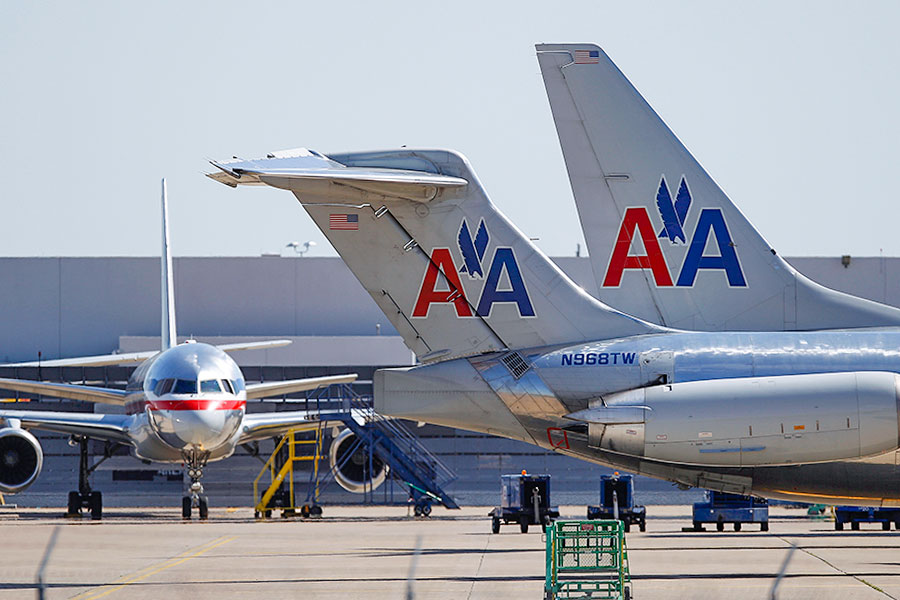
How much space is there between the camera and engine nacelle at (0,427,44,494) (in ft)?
124

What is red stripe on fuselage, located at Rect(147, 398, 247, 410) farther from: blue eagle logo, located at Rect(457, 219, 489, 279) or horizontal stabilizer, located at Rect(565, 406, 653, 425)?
horizontal stabilizer, located at Rect(565, 406, 653, 425)

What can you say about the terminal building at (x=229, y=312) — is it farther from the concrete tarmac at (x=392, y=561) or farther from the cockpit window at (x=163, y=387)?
the concrete tarmac at (x=392, y=561)

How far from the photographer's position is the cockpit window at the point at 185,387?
34812mm

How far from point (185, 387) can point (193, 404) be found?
0.51 m

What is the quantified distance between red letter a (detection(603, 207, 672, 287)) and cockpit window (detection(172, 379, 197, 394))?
18.8 m

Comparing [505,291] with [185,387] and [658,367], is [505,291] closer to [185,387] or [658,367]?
[658,367]

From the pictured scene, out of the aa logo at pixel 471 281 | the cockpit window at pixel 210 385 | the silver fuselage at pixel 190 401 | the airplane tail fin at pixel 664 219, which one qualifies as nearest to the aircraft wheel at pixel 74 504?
the silver fuselage at pixel 190 401

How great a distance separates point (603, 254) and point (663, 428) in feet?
10.2

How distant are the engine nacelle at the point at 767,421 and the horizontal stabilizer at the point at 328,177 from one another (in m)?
3.84

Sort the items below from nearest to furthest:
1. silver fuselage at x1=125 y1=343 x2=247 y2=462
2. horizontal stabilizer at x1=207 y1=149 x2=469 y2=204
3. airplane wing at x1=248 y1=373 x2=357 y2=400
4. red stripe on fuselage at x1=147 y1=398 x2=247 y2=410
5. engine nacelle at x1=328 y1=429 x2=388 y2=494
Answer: horizontal stabilizer at x1=207 y1=149 x2=469 y2=204 < red stripe on fuselage at x1=147 y1=398 x2=247 y2=410 < silver fuselage at x1=125 y1=343 x2=247 y2=462 < airplane wing at x1=248 y1=373 x2=357 y2=400 < engine nacelle at x1=328 y1=429 x2=388 y2=494

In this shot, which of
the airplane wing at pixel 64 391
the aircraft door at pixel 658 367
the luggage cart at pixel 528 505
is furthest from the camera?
the airplane wing at pixel 64 391

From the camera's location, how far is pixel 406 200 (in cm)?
1775

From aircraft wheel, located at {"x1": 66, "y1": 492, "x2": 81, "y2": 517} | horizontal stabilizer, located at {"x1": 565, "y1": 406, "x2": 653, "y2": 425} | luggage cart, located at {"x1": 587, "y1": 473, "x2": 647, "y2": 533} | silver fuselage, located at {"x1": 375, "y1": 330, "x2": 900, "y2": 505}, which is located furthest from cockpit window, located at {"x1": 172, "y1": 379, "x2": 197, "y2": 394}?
horizontal stabilizer, located at {"x1": 565, "y1": 406, "x2": 653, "y2": 425}

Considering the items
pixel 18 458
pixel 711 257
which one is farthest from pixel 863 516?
pixel 18 458
